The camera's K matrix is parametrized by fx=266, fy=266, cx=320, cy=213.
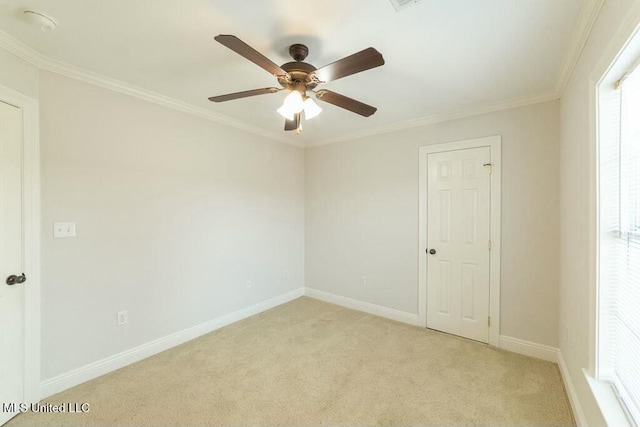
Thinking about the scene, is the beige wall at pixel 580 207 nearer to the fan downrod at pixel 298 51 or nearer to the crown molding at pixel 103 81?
the fan downrod at pixel 298 51

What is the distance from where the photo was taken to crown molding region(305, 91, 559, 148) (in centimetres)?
252

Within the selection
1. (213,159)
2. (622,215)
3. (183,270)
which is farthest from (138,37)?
(622,215)

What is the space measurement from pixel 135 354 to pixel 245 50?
108 inches

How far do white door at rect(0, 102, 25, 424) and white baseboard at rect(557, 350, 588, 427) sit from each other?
3.65 m

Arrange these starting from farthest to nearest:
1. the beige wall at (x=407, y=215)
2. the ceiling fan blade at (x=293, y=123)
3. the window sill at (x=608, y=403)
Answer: the beige wall at (x=407, y=215) < the ceiling fan blade at (x=293, y=123) < the window sill at (x=608, y=403)

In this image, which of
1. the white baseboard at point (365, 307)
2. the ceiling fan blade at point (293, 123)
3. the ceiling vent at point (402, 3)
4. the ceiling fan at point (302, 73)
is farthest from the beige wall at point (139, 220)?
the ceiling vent at point (402, 3)

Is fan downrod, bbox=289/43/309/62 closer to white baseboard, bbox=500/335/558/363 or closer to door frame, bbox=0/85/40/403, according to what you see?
door frame, bbox=0/85/40/403

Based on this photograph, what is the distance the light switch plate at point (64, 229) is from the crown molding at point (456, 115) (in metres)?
3.12

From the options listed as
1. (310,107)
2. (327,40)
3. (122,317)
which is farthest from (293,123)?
(122,317)

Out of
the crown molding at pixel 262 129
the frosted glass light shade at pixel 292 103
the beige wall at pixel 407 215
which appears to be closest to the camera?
the crown molding at pixel 262 129

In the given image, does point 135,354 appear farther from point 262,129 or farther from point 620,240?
point 620,240

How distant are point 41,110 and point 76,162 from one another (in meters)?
0.41

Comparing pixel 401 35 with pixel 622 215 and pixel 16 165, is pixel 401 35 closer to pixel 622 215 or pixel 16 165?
pixel 622 215

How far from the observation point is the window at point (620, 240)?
126cm
